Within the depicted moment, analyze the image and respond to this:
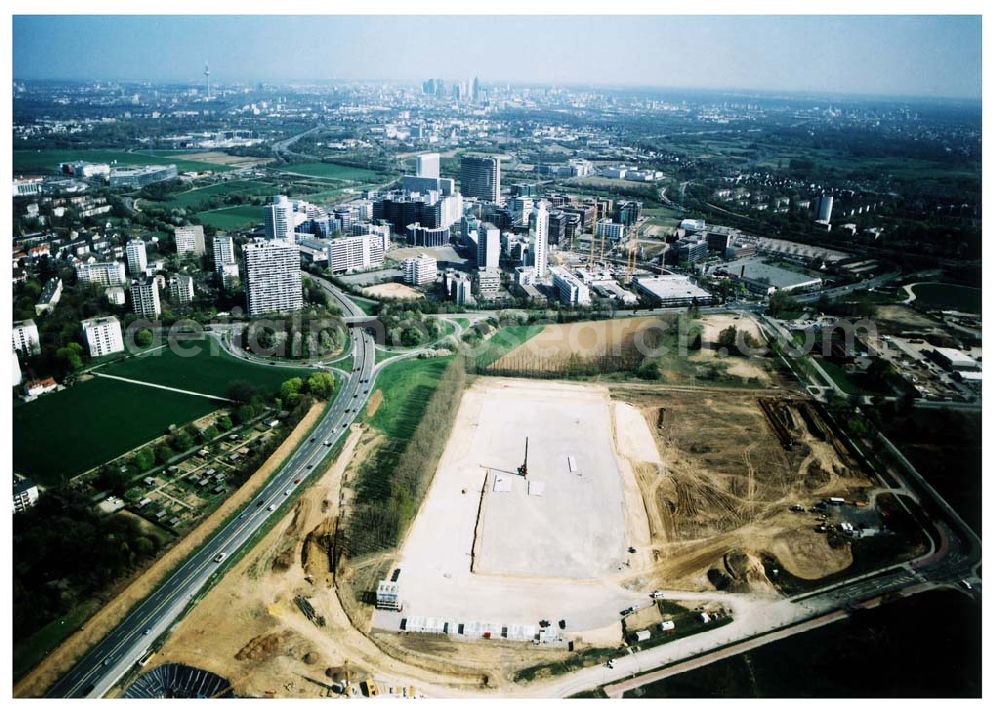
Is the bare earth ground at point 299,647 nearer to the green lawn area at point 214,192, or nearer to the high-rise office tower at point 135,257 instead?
the high-rise office tower at point 135,257

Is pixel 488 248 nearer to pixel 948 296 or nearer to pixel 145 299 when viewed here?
pixel 145 299

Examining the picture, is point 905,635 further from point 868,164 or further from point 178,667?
point 868,164

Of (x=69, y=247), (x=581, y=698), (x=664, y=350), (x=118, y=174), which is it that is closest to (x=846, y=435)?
(x=664, y=350)

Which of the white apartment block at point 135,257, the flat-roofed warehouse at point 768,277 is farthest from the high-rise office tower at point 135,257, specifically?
the flat-roofed warehouse at point 768,277

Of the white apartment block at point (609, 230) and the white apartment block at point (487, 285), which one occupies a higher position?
the white apartment block at point (609, 230)

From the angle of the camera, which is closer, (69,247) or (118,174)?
(69,247)

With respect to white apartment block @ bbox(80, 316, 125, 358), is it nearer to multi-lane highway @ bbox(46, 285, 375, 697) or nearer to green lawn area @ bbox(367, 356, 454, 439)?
Result: multi-lane highway @ bbox(46, 285, 375, 697)
